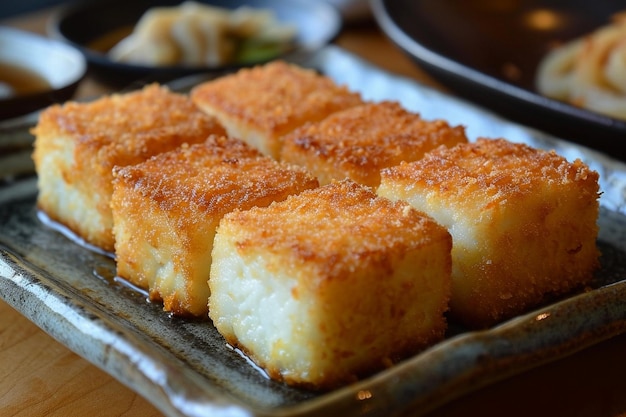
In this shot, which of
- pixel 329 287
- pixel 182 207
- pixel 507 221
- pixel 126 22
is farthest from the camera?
pixel 126 22

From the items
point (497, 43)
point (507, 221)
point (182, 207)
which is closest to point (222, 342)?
point (182, 207)

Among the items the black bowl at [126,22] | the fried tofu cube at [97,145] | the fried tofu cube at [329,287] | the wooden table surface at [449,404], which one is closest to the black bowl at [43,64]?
the black bowl at [126,22]

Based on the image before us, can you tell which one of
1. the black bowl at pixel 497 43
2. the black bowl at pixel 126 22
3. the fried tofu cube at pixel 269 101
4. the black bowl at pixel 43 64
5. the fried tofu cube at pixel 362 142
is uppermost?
the fried tofu cube at pixel 362 142

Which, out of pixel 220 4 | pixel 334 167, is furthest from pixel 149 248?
pixel 220 4

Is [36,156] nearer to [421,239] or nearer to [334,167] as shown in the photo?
[334,167]

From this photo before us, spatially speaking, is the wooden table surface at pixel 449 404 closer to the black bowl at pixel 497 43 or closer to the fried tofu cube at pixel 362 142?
the fried tofu cube at pixel 362 142

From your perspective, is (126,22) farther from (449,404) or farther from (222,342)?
(449,404)
